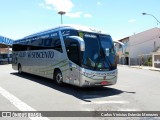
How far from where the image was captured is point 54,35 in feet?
50.6

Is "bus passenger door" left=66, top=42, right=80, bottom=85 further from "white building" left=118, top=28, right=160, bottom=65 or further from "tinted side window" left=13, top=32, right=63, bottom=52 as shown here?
"white building" left=118, top=28, right=160, bottom=65

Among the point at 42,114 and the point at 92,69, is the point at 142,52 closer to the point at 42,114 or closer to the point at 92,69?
the point at 92,69

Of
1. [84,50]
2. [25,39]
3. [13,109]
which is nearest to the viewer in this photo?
[13,109]

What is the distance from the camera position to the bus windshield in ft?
40.5

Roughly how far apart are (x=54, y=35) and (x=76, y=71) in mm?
3594

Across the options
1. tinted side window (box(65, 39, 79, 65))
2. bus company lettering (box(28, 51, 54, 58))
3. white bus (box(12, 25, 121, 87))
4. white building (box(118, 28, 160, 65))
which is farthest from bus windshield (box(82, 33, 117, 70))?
white building (box(118, 28, 160, 65))

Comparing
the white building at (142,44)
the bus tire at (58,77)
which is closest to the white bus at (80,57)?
the bus tire at (58,77)

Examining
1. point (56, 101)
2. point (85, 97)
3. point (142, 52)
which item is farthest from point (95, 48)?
point (142, 52)

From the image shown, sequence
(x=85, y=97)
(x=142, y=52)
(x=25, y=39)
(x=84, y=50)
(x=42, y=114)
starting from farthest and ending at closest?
(x=142, y=52) < (x=25, y=39) < (x=84, y=50) < (x=85, y=97) < (x=42, y=114)

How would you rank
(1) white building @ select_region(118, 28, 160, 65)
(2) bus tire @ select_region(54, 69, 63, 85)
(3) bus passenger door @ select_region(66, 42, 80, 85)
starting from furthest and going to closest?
(1) white building @ select_region(118, 28, 160, 65) → (2) bus tire @ select_region(54, 69, 63, 85) → (3) bus passenger door @ select_region(66, 42, 80, 85)

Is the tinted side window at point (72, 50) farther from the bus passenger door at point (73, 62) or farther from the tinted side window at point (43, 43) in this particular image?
the tinted side window at point (43, 43)

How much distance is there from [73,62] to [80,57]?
0.71m

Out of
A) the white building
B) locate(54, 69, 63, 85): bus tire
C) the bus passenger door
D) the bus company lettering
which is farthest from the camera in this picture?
the white building

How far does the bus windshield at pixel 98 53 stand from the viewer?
12.4 meters
